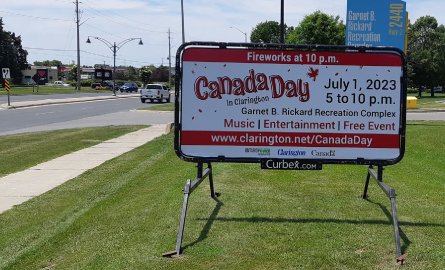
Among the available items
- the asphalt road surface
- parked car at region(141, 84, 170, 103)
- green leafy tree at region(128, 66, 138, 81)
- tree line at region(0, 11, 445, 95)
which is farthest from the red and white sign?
green leafy tree at region(128, 66, 138, 81)

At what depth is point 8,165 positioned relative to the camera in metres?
11.0

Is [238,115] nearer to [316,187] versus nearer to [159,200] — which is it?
[159,200]

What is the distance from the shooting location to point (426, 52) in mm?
66688

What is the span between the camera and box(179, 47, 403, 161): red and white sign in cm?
526

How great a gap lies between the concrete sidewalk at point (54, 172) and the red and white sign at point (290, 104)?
11.5ft

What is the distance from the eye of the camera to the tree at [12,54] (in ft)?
318

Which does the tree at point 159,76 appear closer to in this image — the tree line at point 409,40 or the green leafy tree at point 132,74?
the green leafy tree at point 132,74

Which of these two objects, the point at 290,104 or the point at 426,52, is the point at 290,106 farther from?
the point at 426,52

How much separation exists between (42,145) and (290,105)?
35.2 ft

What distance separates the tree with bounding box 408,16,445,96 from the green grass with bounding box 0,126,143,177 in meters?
53.1

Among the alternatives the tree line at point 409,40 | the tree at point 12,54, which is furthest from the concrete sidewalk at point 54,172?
the tree at point 12,54

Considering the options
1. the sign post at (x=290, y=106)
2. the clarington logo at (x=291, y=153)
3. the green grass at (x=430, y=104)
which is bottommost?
the green grass at (x=430, y=104)

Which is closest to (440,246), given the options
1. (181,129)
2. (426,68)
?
(181,129)

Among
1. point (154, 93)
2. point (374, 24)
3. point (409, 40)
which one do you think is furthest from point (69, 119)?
point (409, 40)
